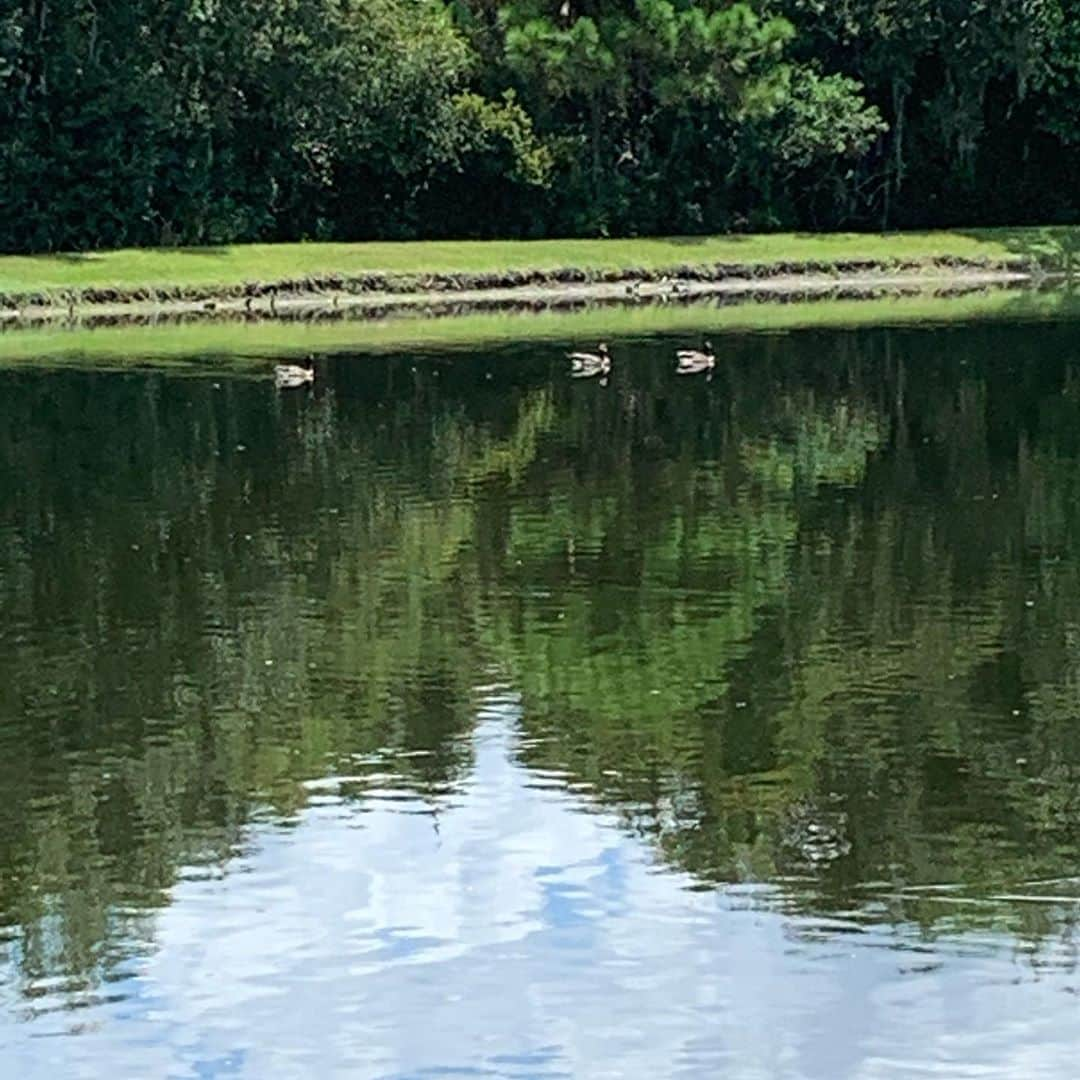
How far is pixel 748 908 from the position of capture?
11.8 meters

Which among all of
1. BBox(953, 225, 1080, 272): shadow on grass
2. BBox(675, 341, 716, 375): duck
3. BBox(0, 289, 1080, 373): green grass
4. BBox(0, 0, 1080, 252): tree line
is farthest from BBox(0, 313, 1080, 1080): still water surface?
BBox(953, 225, 1080, 272): shadow on grass

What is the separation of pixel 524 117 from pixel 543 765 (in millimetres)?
51386

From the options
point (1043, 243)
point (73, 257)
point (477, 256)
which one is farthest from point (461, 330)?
point (1043, 243)

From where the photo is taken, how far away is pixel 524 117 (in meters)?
64.4

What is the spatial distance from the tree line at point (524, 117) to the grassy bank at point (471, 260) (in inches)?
97.8

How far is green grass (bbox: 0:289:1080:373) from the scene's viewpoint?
4366cm

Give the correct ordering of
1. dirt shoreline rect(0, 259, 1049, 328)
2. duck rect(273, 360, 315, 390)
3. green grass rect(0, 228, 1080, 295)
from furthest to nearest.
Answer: green grass rect(0, 228, 1080, 295) → dirt shoreline rect(0, 259, 1049, 328) → duck rect(273, 360, 315, 390)

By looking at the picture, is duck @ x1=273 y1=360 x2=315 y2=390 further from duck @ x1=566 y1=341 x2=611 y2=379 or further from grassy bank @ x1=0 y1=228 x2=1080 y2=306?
grassy bank @ x1=0 y1=228 x2=1080 y2=306

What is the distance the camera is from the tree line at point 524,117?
196ft

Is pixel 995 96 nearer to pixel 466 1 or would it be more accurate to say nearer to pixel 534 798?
pixel 466 1

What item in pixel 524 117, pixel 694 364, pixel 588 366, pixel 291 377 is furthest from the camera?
pixel 524 117

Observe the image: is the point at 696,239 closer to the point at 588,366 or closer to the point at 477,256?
the point at 477,256

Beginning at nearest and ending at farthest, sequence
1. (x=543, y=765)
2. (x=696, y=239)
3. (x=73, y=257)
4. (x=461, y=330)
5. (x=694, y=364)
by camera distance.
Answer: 1. (x=543, y=765)
2. (x=694, y=364)
3. (x=461, y=330)
4. (x=73, y=257)
5. (x=696, y=239)

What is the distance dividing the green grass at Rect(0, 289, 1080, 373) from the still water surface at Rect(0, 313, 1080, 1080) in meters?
14.6
